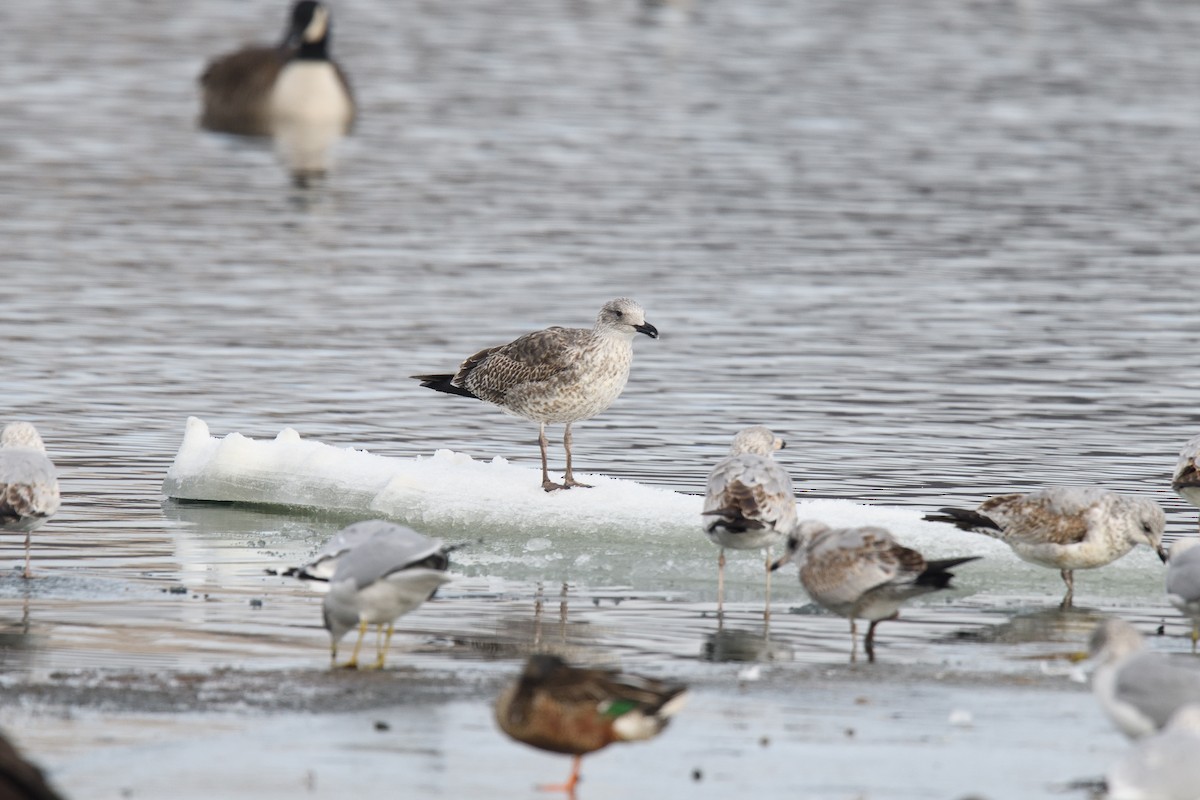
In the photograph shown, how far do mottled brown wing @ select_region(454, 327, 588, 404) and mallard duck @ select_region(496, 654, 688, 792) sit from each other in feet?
19.4

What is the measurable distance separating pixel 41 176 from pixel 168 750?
26.5m

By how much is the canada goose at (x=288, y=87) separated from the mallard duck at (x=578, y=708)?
Result: 3216cm

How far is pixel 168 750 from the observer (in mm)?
8820

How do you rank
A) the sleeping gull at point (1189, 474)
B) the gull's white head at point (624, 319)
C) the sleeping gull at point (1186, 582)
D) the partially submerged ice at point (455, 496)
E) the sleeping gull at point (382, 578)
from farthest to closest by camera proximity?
the gull's white head at point (624, 319) → the partially submerged ice at point (455, 496) → the sleeping gull at point (1189, 474) → the sleeping gull at point (1186, 582) → the sleeping gull at point (382, 578)

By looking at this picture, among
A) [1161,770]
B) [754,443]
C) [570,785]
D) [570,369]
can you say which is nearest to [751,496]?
[754,443]

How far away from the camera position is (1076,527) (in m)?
12.0

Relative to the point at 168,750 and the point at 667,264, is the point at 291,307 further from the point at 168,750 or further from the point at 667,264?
the point at 168,750

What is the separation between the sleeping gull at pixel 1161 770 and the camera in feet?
24.4

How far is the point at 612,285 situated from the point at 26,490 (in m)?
13.9

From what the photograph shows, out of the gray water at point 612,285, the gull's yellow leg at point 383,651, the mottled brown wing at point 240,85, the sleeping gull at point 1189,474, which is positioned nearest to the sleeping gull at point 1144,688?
the gray water at point 612,285

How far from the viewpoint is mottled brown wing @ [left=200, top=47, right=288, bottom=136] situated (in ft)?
132

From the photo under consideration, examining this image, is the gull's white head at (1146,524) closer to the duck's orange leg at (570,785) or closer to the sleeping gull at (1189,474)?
the sleeping gull at (1189,474)

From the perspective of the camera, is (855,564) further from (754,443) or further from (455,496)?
(455,496)

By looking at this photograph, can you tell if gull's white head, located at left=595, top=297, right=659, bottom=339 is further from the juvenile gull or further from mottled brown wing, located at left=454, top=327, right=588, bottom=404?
mottled brown wing, located at left=454, top=327, right=588, bottom=404
